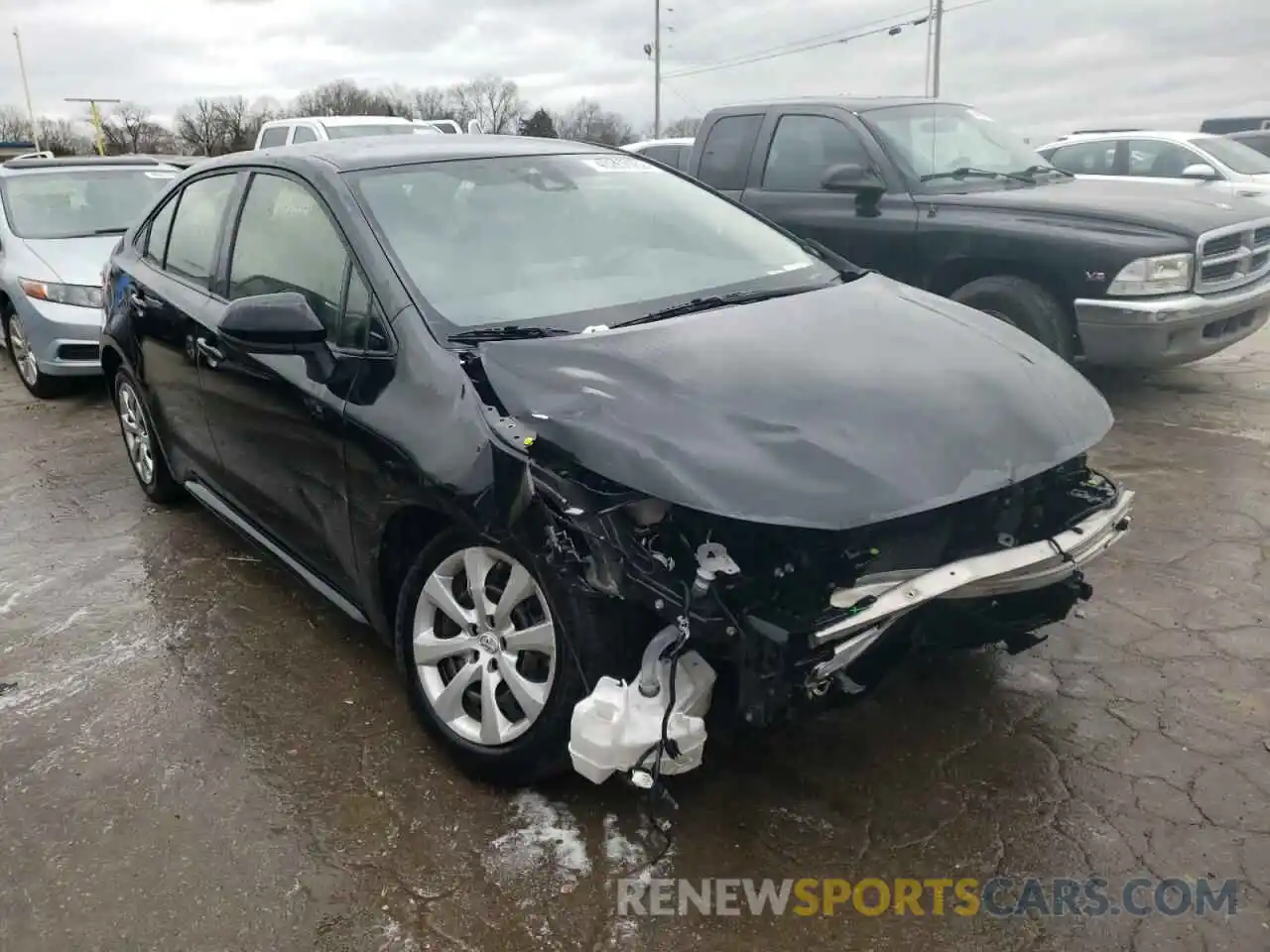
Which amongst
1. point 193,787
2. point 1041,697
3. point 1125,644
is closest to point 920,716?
point 1041,697

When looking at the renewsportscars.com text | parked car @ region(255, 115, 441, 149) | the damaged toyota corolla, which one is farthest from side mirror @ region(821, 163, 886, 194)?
parked car @ region(255, 115, 441, 149)

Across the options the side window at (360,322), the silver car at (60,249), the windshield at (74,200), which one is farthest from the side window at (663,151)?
the side window at (360,322)

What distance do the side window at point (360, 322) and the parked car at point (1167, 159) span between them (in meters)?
9.75

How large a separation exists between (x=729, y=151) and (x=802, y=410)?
5237mm

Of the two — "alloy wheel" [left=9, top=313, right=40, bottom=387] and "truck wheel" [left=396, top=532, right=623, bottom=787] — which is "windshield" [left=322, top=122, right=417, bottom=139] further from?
"truck wheel" [left=396, top=532, right=623, bottom=787]

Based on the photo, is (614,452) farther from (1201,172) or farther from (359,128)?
(359,128)

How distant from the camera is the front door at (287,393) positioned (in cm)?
314

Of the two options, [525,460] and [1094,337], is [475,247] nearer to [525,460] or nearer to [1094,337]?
[525,460]

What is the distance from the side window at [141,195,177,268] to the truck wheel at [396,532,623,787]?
2.61 m

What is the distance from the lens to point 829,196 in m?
6.68

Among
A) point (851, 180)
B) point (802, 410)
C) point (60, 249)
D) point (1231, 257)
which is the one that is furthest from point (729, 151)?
point (802, 410)

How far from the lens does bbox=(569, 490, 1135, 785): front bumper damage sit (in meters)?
2.32

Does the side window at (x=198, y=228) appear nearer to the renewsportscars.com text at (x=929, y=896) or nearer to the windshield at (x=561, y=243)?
the windshield at (x=561, y=243)

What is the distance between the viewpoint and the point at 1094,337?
226 inches
